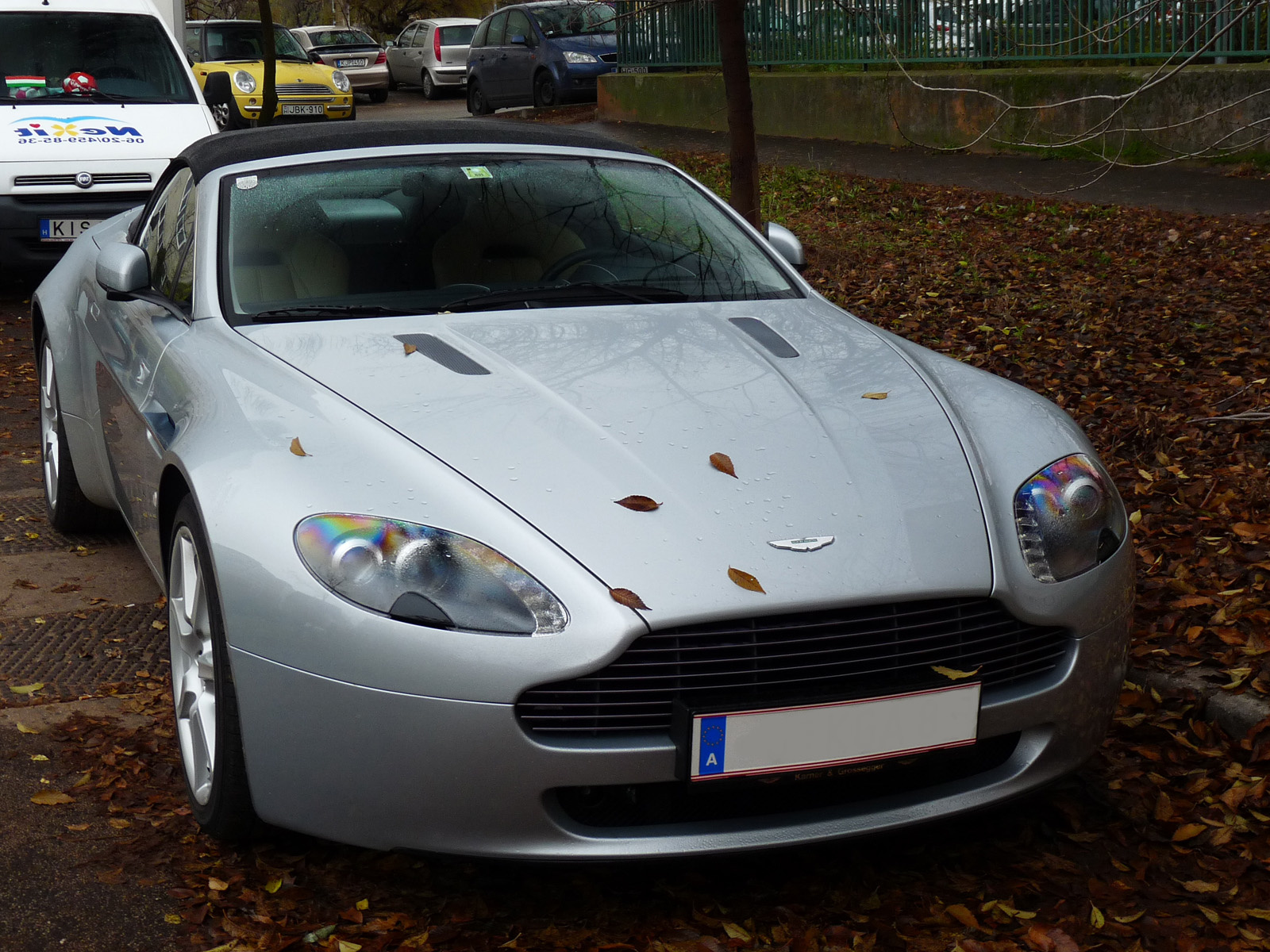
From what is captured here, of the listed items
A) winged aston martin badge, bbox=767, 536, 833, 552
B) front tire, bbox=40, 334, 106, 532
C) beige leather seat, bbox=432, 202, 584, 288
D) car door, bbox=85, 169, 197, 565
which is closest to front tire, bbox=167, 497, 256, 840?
car door, bbox=85, 169, 197, 565

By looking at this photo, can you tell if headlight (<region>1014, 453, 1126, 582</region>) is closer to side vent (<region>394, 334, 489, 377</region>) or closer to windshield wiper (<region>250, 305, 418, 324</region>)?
side vent (<region>394, 334, 489, 377</region>)

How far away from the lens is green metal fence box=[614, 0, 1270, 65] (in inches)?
468

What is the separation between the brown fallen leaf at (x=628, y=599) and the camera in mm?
2523

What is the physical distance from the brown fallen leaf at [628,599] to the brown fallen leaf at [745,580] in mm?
172

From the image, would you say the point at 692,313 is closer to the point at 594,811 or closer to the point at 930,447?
the point at 930,447

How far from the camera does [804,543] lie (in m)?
2.69

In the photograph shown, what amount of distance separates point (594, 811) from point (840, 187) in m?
10.6

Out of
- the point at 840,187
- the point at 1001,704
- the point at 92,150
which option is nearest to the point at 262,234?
the point at 1001,704

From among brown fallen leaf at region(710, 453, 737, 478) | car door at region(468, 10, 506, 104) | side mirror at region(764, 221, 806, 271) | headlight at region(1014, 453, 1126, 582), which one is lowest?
headlight at region(1014, 453, 1126, 582)

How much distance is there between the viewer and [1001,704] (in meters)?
2.74

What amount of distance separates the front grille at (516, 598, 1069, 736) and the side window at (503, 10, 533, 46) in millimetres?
21355

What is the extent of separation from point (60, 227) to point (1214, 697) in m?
7.86

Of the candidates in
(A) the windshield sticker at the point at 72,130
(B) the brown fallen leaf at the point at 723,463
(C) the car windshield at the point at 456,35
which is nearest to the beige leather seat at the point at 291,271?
(B) the brown fallen leaf at the point at 723,463

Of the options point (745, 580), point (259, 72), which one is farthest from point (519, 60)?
point (745, 580)
